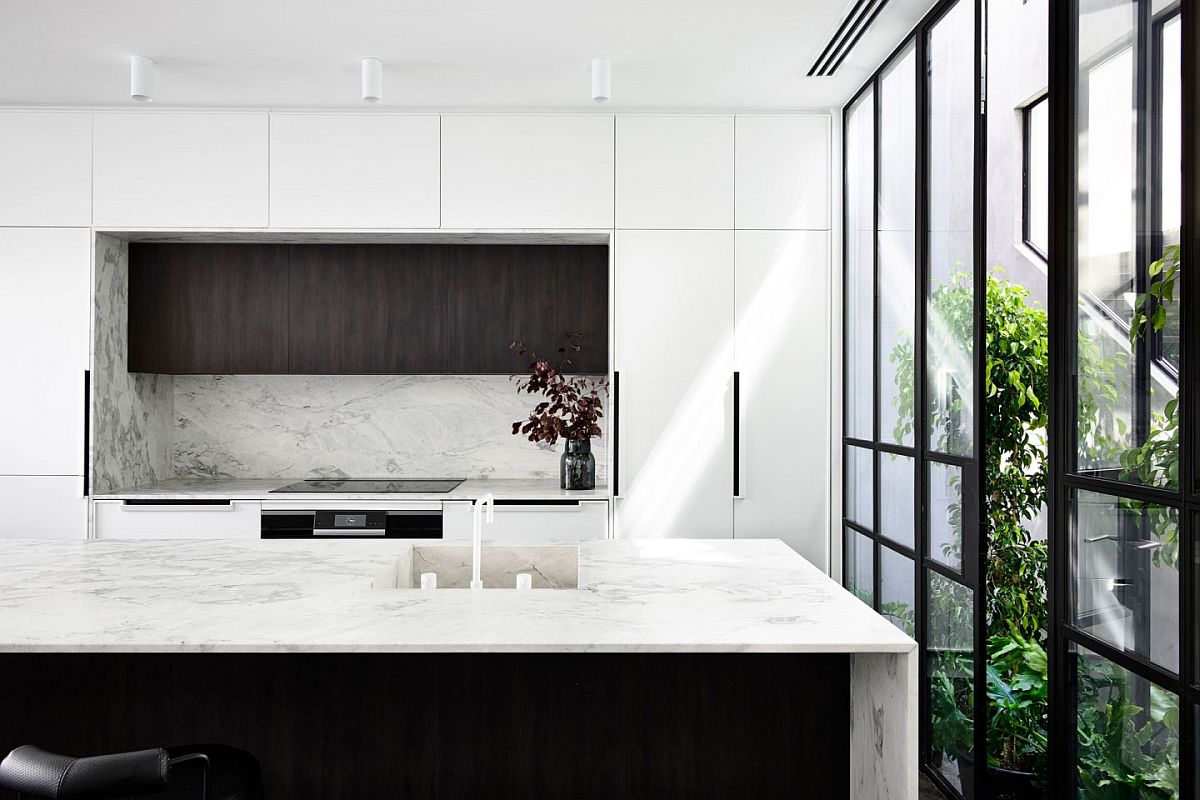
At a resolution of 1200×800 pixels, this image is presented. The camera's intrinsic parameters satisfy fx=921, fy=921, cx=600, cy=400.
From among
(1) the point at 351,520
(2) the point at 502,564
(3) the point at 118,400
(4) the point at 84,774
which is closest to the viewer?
(4) the point at 84,774

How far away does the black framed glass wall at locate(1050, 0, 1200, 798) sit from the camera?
178 cm

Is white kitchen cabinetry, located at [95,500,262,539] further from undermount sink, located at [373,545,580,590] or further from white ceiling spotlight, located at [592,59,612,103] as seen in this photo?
white ceiling spotlight, located at [592,59,612,103]

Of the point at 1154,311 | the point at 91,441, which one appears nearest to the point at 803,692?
the point at 1154,311

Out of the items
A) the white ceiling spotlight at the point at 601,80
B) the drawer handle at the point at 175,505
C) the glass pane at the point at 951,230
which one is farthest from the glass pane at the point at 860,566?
the drawer handle at the point at 175,505

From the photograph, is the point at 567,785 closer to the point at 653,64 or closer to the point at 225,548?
the point at 225,548

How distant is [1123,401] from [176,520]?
3.67m

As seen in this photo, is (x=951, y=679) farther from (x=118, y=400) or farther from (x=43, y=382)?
(x=43, y=382)

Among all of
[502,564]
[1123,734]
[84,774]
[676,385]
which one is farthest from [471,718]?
[676,385]

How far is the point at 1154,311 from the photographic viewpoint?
6.14 feet

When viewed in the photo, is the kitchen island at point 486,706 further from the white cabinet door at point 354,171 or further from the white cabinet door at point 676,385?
the white cabinet door at point 354,171

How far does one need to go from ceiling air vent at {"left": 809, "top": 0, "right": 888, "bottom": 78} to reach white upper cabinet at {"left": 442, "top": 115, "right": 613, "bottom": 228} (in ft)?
3.14

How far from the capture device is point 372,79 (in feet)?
11.4

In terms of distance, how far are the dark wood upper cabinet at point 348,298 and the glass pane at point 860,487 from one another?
5.11ft

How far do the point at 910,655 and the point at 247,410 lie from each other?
3852 mm
